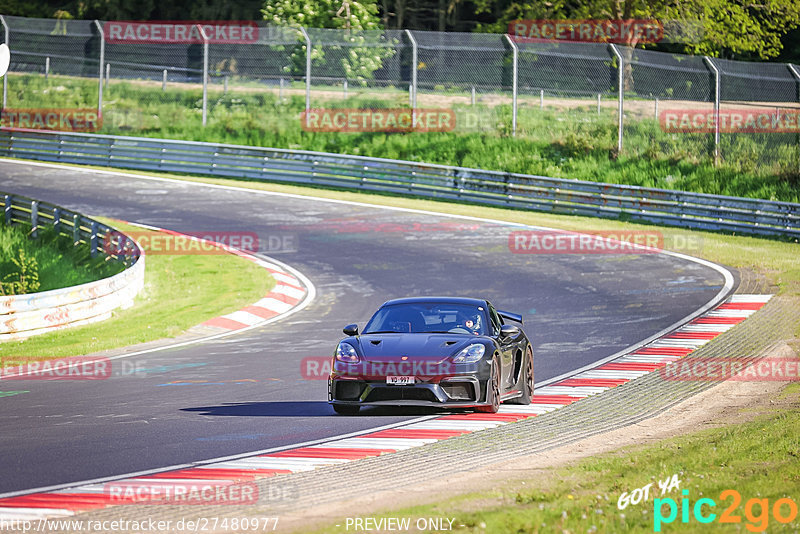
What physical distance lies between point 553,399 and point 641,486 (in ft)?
15.7

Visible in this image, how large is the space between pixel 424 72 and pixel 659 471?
92.5 ft

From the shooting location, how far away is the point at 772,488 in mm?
7676

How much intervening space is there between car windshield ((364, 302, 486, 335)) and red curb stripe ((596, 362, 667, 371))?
9.93 feet

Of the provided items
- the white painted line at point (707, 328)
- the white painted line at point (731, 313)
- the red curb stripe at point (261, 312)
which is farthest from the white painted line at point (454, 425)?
the red curb stripe at point (261, 312)

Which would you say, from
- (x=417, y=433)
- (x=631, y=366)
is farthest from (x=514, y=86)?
(x=417, y=433)

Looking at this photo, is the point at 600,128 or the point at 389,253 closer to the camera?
the point at 389,253

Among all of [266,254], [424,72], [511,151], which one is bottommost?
[266,254]

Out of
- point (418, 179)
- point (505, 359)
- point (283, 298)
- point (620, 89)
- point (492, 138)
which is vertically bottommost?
point (283, 298)

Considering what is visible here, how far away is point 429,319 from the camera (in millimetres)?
12242

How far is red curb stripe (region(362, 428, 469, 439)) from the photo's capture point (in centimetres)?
1036

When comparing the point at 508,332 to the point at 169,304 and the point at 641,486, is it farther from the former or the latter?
the point at 169,304

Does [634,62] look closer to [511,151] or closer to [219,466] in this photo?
[511,151]

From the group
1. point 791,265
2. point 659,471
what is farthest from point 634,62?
point 659,471

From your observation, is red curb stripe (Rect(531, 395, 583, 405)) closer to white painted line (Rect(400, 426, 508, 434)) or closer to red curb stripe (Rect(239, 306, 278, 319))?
white painted line (Rect(400, 426, 508, 434))
